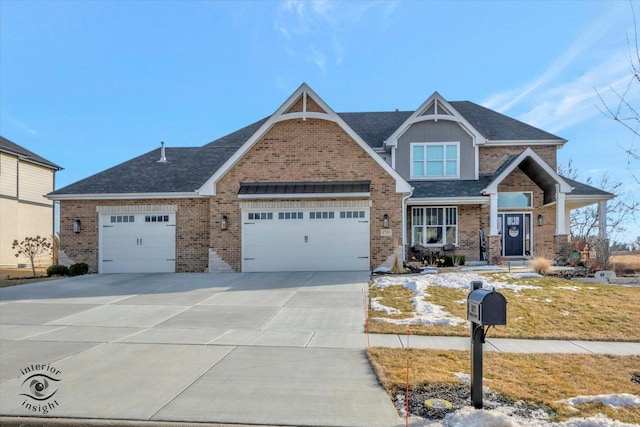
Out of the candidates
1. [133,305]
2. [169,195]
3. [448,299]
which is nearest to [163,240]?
[169,195]

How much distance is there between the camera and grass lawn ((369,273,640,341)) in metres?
8.70

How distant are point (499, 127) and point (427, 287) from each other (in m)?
13.7

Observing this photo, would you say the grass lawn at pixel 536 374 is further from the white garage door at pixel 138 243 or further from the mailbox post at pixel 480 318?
the white garage door at pixel 138 243

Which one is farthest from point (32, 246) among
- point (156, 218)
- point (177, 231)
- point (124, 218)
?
point (177, 231)

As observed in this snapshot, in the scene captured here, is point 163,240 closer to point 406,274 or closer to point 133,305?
point 133,305

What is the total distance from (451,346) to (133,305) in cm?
798

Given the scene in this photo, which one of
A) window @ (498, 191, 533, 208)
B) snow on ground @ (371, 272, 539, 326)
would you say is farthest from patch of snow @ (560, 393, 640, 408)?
window @ (498, 191, 533, 208)

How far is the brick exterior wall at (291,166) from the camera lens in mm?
17391

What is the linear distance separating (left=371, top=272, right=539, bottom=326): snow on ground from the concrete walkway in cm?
75

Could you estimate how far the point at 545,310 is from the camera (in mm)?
10258

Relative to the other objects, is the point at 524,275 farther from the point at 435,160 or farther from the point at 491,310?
the point at 491,310

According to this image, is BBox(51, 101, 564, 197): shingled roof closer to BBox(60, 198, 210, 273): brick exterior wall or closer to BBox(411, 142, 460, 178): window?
BBox(60, 198, 210, 273): brick exterior wall

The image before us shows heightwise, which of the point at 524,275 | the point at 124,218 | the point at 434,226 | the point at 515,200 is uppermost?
the point at 515,200

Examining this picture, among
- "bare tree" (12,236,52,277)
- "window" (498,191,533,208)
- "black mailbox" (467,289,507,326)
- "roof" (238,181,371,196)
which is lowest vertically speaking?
"bare tree" (12,236,52,277)
